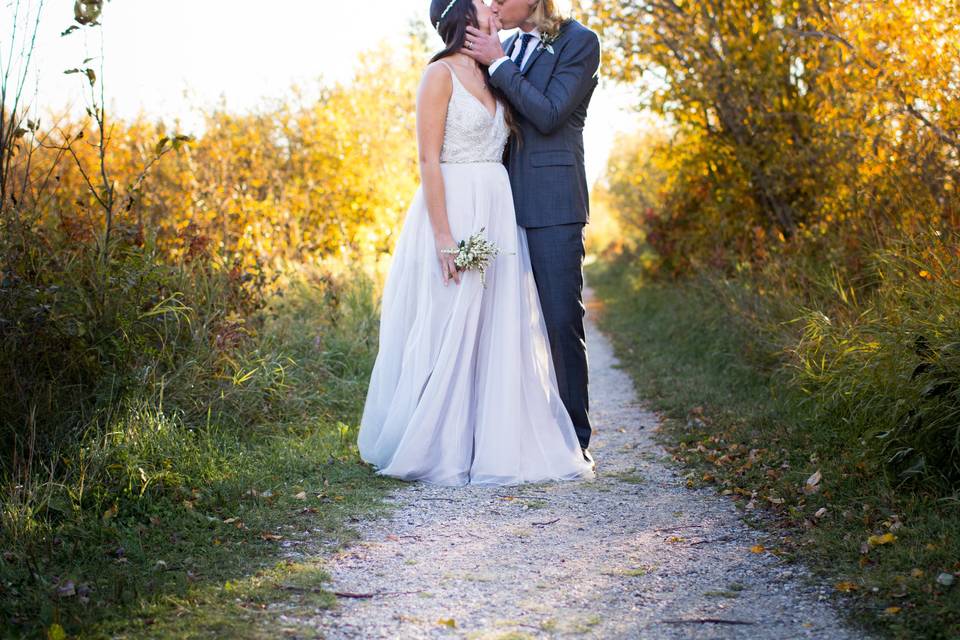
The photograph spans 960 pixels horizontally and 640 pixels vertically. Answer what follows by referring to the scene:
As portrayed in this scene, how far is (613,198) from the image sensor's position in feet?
80.3

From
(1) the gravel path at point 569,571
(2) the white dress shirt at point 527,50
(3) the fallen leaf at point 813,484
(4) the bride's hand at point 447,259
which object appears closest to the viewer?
(1) the gravel path at point 569,571

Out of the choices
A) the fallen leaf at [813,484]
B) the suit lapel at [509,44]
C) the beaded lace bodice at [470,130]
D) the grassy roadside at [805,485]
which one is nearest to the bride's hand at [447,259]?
the beaded lace bodice at [470,130]

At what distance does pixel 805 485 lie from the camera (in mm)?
4066

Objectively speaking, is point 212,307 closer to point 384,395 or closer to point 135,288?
point 135,288

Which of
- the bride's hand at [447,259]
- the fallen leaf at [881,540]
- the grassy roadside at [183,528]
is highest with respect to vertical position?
the bride's hand at [447,259]

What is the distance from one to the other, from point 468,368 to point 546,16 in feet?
5.89

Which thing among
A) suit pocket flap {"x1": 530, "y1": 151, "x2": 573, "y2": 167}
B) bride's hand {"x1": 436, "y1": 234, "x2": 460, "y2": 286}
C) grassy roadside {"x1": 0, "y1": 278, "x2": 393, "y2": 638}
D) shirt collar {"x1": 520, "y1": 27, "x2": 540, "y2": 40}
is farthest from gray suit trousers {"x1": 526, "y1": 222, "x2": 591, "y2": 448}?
grassy roadside {"x1": 0, "y1": 278, "x2": 393, "y2": 638}

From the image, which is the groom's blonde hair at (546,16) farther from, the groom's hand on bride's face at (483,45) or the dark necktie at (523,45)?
the groom's hand on bride's face at (483,45)

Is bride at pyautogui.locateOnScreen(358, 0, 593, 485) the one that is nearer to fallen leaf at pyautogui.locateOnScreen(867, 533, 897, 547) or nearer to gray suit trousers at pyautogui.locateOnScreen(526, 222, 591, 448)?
gray suit trousers at pyautogui.locateOnScreen(526, 222, 591, 448)

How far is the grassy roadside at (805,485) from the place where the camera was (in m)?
2.87

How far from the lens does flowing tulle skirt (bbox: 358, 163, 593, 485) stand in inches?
174

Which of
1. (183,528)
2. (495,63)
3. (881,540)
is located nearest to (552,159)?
(495,63)

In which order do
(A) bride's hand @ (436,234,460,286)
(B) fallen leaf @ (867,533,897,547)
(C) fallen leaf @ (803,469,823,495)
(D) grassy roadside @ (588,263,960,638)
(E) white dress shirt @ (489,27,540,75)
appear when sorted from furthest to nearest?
1. (E) white dress shirt @ (489,27,540,75)
2. (A) bride's hand @ (436,234,460,286)
3. (C) fallen leaf @ (803,469,823,495)
4. (B) fallen leaf @ (867,533,897,547)
5. (D) grassy roadside @ (588,263,960,638)

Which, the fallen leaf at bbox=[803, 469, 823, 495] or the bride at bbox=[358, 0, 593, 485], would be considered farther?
the bride at bbox=[358, 0, 593, 485]
